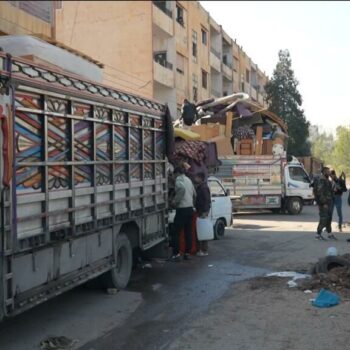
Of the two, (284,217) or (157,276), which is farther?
(284,217)

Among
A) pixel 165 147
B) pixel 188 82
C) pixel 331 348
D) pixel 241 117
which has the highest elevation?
pixel 188 82

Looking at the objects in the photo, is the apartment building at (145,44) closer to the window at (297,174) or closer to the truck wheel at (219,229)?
the window at (297,174)

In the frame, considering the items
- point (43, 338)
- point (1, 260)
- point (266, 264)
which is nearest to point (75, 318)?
point (43, 338)

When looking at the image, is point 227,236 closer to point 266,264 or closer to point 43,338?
point 266,264

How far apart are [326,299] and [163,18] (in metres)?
27.7

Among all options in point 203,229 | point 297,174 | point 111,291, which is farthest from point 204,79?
point 111,291

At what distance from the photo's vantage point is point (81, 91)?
6.47 meters

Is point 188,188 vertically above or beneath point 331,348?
above

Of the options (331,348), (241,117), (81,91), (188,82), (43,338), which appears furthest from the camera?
(188,82)

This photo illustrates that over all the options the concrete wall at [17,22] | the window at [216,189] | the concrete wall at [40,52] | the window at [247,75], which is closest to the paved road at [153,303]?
the window at [216,189]

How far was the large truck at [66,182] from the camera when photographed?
5039 millimetres

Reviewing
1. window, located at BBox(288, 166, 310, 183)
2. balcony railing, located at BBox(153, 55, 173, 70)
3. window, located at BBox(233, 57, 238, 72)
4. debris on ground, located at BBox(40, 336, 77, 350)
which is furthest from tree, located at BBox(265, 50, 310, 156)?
debris on ground, located at BBox(40, 336, 77, 350)

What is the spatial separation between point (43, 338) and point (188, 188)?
4.92 m

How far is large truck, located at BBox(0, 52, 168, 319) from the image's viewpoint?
5039mm
